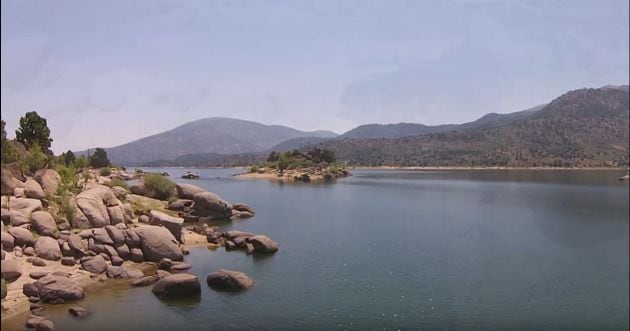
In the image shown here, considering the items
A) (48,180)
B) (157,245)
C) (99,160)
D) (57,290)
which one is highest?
(99,160)

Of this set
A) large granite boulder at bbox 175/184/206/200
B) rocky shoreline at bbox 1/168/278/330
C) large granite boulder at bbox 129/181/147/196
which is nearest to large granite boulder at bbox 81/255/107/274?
rocky shoreline at bbox 1/168/278/330

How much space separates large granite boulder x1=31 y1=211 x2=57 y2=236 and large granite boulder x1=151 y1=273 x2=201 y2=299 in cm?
907

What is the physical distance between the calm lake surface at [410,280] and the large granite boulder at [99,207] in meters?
6.79

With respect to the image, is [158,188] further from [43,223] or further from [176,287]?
Result: [176,287]

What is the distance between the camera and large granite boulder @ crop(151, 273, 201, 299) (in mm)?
24422

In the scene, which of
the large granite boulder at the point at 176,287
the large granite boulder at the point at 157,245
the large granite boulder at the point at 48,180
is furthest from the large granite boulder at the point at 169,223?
the large granite boulder at the point at 176,287

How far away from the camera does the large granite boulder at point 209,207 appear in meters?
52.8

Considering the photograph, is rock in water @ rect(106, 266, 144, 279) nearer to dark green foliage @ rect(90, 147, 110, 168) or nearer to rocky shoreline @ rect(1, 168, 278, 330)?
rocky shoreline @ rect(1, 168, 278, 330)

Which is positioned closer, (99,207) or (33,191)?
(33,191)

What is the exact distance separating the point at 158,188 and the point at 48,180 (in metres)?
20.8

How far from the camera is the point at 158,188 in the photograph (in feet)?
185

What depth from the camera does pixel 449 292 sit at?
26.7 m

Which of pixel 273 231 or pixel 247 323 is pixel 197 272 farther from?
pixel 273 231

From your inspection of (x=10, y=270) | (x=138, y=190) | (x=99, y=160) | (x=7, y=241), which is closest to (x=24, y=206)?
(x=7, y=241)
